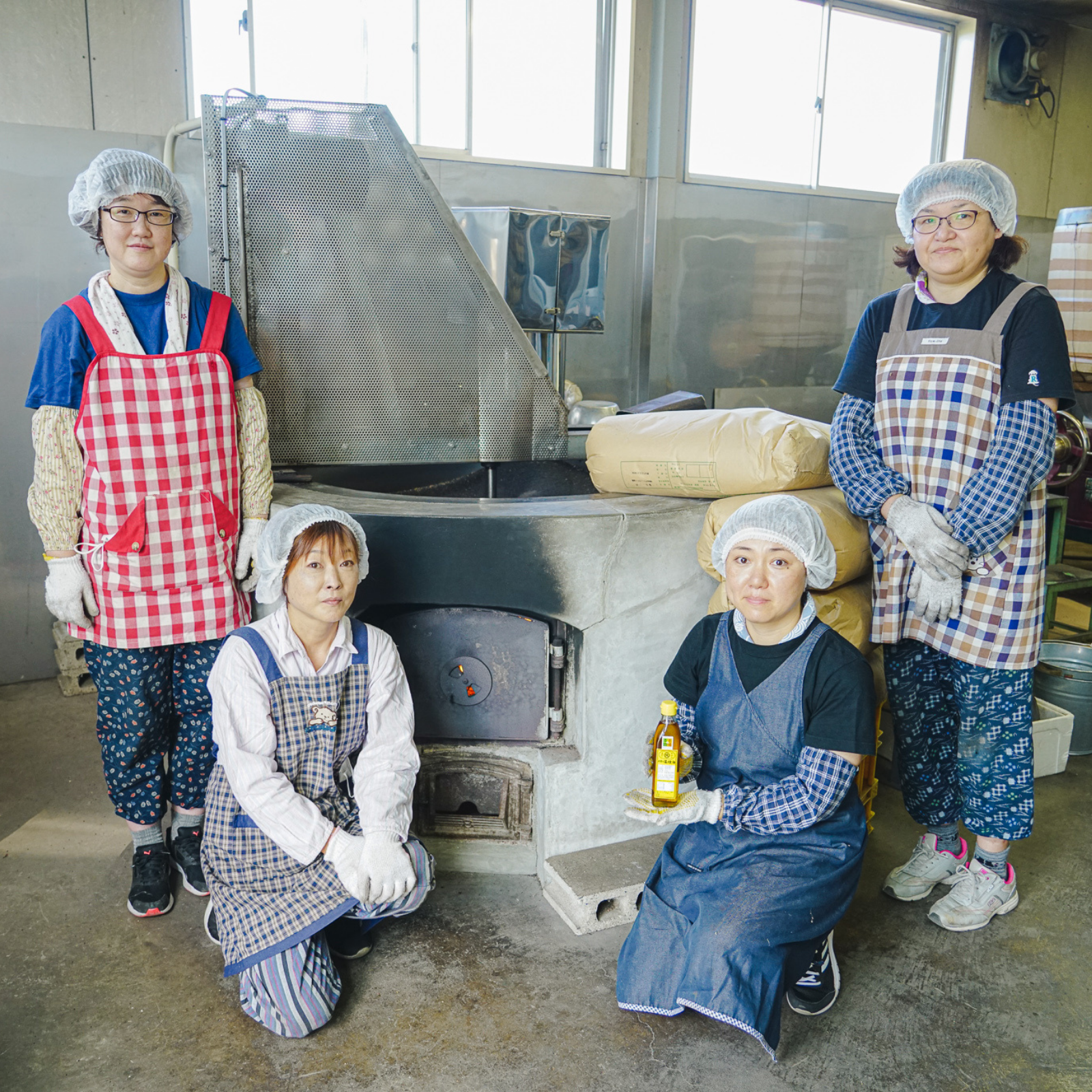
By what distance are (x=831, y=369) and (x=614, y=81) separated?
2.17m

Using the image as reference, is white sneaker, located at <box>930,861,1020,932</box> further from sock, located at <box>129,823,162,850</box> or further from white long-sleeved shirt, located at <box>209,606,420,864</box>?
sock, located at <box>129,823,162,850</box>

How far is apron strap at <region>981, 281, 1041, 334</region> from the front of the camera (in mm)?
2084

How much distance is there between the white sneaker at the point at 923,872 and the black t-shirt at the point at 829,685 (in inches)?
29.5

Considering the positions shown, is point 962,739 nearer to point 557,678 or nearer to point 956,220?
point 557,678

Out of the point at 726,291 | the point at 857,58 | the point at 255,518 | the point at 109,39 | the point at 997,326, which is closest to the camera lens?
the point at 997,326

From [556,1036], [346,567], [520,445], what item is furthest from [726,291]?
[556,1036]

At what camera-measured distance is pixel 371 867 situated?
6.53ft

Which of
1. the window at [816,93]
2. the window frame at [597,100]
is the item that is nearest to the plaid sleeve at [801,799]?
the window frame at [597,100]

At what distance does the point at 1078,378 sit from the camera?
4773 millimetres

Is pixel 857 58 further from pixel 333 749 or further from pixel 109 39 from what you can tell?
pixel 333 749

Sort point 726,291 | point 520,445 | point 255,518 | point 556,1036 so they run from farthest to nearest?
point 726,291, point 520,445, point 255,518, point 556,1036

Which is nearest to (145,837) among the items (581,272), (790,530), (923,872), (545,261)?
(790,530)

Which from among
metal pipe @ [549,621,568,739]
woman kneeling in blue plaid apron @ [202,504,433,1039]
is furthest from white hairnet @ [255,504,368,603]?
metal pipe @ [549,621,568,739]

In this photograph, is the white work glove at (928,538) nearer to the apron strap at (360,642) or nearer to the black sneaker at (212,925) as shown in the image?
the apron strap at (360,642)
